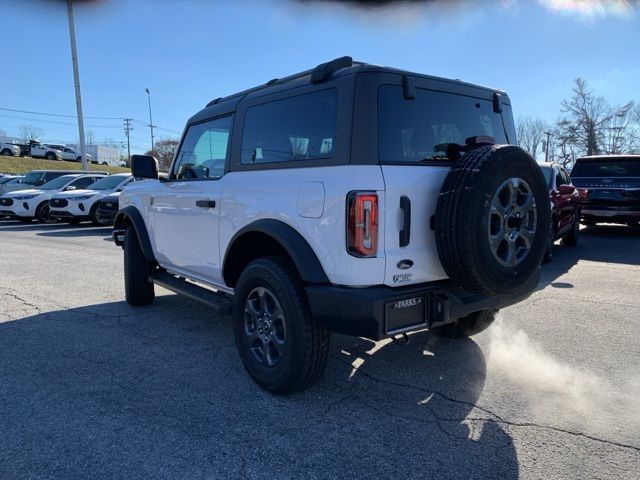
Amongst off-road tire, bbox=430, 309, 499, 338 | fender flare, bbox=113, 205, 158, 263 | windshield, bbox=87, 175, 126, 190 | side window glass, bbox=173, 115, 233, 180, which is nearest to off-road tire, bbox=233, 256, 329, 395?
side window glass, bbox=173, 115, 233, 180

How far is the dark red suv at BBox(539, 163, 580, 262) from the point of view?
8.12 metres

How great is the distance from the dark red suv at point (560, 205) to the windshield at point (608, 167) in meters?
2.58

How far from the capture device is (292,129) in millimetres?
3271

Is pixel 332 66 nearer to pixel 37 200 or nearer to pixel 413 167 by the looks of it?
pixel 413 167

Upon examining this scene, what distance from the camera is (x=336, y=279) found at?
2.78m

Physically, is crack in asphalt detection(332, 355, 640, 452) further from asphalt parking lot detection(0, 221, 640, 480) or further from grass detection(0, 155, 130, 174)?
grass detection(0, 155, 130, 174)

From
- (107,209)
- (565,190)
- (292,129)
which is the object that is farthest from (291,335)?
(107,209)

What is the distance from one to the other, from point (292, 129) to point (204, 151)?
4.31ft

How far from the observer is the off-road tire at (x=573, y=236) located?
9758mm

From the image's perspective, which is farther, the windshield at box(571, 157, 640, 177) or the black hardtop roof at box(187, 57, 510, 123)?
the windshield at box(571, 157, 640, 177)

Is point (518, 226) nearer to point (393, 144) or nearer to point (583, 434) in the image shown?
point (393, 144)

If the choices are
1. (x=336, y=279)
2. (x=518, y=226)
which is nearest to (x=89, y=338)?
(x=336, y=279)

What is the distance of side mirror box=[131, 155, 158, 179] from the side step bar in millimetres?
1045

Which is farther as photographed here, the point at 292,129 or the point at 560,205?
the point at 560,205
